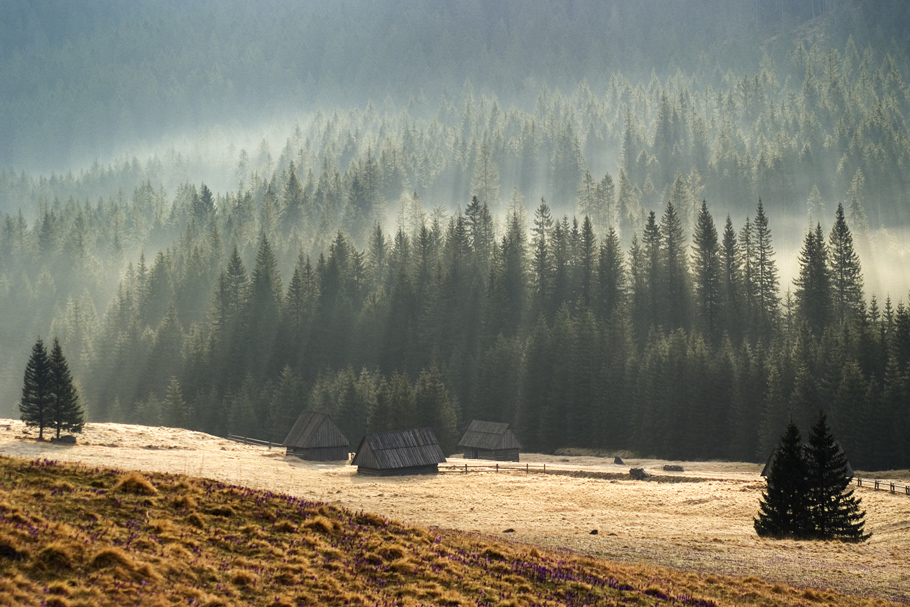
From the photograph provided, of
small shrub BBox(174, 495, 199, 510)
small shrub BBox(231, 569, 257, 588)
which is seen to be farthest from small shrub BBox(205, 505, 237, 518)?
small shrub BBox(231, 569, 257, 588)

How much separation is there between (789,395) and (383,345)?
200 feet

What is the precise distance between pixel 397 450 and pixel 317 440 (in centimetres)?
1370

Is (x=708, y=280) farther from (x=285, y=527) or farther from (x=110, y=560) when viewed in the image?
(x=110, y=560)

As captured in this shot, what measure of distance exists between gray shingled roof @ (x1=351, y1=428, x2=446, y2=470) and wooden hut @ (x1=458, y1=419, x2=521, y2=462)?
16.6 m

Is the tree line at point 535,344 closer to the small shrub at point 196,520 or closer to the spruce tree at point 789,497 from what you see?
the spruce tree at point 789,497

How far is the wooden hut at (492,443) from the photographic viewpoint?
307ft

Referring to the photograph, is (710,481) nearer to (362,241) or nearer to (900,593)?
(900,593)

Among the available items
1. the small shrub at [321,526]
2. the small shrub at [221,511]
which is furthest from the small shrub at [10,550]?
the small shrub at [321,526]

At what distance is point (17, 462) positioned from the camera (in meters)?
26.7

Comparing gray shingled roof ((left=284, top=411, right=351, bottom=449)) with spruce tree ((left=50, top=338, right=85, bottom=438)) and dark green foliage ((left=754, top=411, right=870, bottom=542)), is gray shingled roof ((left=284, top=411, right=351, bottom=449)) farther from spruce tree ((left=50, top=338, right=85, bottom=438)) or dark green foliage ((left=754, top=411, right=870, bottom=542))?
dark green foliage ((left=754, top=411, right=870, bottom=542))

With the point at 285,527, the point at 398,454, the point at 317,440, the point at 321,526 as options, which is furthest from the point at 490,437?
the point at 285,527

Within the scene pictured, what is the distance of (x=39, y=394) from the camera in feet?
244

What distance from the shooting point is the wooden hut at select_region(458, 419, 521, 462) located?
307 ft

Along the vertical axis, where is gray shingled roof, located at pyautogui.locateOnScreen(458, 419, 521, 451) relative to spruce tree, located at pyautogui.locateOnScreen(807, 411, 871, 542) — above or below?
above
